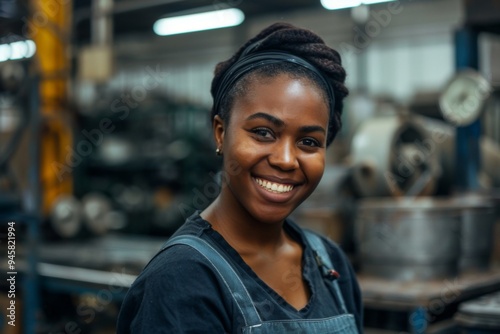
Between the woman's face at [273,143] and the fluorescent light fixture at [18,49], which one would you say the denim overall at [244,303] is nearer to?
the woman's face at [273,143]

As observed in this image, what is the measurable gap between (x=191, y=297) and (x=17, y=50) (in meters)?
3.58

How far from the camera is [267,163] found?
114cm

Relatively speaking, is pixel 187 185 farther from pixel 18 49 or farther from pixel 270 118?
pixel 270 118

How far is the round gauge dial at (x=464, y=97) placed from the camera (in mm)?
2898

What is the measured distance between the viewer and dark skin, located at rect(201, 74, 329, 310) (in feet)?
3.69

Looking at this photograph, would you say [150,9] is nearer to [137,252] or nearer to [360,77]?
[360,77]

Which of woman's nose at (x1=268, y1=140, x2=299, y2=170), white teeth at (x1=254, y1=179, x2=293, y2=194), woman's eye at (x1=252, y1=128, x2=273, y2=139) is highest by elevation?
woman's eye at (x1=252, y1=128, x2=273, y2=139)

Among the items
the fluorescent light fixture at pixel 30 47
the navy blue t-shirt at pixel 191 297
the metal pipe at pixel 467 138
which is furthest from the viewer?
the fluorescent light fixture at pixel 30 47

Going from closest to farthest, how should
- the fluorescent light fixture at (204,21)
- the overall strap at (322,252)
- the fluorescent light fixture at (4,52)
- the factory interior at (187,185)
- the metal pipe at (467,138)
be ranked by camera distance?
the overall strap at (322,252) → the factory interior at (187,185) → the metal pipe at (467,138) → the fluorescent light fixture at (4,52) → the fluorescent light fixture at (204,21)

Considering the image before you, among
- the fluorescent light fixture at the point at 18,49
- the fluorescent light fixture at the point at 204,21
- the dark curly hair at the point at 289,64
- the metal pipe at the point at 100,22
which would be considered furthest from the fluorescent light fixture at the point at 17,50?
the fluorescent light fixture at the point at 204,21

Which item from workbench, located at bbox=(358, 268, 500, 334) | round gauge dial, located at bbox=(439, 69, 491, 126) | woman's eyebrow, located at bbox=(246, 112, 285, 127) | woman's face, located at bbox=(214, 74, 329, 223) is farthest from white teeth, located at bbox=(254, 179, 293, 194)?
round gauge dial, located at bbox=(439, 69, 491, 126)

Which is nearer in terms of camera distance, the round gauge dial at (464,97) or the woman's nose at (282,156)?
the woman's nose at (282,156)

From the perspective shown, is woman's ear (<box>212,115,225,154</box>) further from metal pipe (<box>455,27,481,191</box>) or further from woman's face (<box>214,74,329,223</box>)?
metal pipe (<box>455,27,481,191</box>)

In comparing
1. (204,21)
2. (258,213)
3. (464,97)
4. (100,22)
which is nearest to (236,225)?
(258,213)
